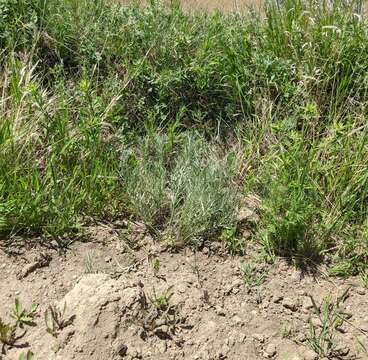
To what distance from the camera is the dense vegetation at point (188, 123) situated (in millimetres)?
3469

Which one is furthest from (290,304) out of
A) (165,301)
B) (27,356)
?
(27,356)

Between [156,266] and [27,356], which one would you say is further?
[156,266]

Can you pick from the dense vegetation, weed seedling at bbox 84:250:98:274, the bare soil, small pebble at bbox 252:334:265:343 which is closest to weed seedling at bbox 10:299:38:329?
the bare soil

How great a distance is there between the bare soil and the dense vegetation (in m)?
0.13

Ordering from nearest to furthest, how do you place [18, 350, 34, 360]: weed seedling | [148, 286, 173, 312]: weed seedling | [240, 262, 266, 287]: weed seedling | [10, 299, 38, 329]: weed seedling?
[18, 350, 34, 360]: weed seedling < [10, 299, 38, 329]: weed seedling < [148, 286, 173, 312]: weed seedling < [240, 262, 266, 287]: weed seedling

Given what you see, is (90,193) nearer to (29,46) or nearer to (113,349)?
(113,349)

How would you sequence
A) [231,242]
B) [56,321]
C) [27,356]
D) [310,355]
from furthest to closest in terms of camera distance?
[231,242], [310,355], [56,321], [27,356]

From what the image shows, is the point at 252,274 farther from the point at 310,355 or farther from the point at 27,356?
the point at 27,356

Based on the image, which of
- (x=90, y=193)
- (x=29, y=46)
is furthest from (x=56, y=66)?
(x=90, y=193)

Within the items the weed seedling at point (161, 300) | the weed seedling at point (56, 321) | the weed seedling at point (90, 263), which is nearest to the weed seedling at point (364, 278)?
the weed seedling at point (161, 300)

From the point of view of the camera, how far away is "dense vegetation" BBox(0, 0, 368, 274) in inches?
137

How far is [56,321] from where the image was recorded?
111 inches

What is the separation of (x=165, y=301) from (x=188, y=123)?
1.61m

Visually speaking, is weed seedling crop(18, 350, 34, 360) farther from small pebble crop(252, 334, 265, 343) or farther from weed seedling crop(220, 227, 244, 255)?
weed seedling crop(220, 227, 244, 255)
